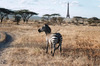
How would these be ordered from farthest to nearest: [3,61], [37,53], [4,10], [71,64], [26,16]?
[26,16]
[4,10]
[37,53]
[3,61]
[71,64]

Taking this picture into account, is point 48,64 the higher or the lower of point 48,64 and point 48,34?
the lower

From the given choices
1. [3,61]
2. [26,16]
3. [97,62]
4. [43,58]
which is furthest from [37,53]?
[26,16]

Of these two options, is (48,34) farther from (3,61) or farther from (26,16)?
(26,16)

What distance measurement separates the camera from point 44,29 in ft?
34.6

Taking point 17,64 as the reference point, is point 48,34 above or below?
above

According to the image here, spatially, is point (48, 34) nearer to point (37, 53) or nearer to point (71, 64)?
point (37, 53)

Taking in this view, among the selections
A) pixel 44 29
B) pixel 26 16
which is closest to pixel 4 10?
pixel 26 16

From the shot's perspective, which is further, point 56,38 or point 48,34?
point 48,34

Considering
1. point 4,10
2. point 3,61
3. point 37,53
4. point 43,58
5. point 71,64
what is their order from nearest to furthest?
point 71,64
point 3,61
point 43,58
point 37,53
point 4,10

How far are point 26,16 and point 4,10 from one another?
1056 cm

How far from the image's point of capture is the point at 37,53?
32.5 ft

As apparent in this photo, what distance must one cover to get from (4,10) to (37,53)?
176 ft

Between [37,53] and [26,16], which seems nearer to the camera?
[37,53]

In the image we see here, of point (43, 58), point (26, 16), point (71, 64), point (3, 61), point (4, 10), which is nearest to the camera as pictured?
point (71, 64)
